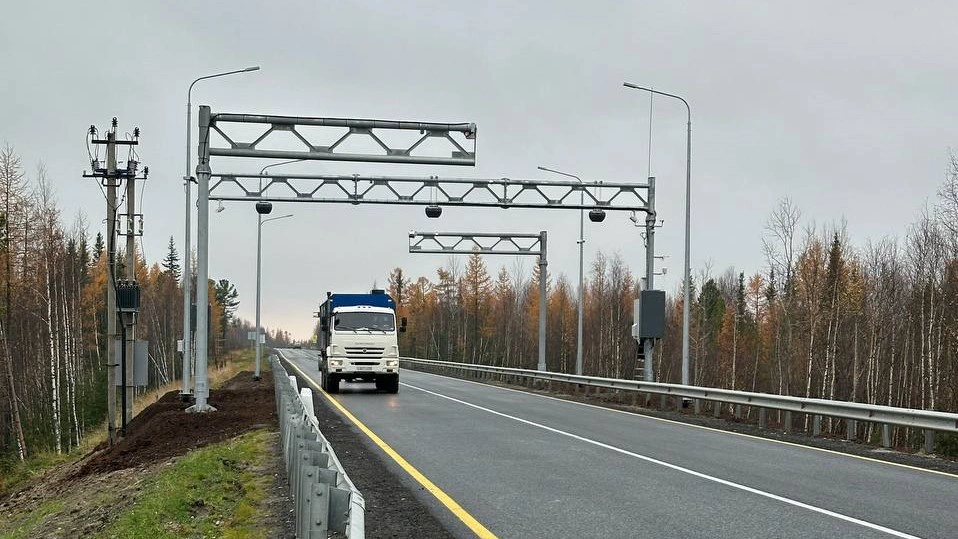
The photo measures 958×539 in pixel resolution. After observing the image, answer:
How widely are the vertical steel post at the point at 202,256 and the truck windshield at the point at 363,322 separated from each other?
787cm

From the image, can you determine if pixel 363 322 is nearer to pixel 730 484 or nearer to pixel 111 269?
pixel 111 269

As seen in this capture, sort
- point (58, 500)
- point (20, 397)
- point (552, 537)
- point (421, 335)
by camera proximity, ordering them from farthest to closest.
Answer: point (421, 335) < point (20, 397) < point (58, 500) < point (552, 537)

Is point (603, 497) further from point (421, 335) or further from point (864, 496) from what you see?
point (421, 335)

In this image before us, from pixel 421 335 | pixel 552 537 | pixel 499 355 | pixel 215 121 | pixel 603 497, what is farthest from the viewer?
pixel 421 335

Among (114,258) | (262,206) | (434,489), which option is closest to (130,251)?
(114,258)

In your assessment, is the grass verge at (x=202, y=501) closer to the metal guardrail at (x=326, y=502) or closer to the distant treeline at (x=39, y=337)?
the metal guardrail at (x=326, y=502)

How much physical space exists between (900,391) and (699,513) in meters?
47.3

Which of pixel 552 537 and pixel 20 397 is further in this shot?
pixel 20 397

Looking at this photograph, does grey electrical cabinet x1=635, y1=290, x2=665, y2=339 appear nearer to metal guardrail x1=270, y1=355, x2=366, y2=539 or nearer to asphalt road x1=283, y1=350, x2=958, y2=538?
asphalt road x1=283, y1=350, x2=958, y2=538

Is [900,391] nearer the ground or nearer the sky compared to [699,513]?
nearer the ground

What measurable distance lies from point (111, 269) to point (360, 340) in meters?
9.68

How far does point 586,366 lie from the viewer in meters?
88.8

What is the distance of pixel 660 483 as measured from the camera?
35.8 feet

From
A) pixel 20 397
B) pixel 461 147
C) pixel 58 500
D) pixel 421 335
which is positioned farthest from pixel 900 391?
pixel 421 335
